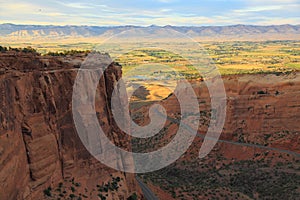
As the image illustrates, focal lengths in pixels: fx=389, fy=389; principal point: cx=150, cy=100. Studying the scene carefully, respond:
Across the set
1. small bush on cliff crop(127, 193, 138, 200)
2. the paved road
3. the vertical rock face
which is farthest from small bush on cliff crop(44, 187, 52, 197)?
A: the paved road

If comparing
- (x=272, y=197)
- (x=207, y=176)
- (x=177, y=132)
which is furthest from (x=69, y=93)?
(x=177, y=132)

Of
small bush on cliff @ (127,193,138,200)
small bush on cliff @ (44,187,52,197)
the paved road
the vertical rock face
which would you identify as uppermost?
the vertical rock face

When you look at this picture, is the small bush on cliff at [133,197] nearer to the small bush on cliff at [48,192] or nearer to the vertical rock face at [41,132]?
the vertical rock face at [41,132]

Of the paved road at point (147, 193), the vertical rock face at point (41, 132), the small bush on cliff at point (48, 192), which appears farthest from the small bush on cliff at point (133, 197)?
the small bush on cliff at point (48, 192)

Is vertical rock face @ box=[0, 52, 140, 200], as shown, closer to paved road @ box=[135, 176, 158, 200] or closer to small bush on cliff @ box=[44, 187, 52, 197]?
small bush on cliff @ box=[44, 187, 52, 197]

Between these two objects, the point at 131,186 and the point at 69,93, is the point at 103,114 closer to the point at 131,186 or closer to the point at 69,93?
the point at 69,93

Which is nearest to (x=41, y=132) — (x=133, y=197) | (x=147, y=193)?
(x=133, y=197)

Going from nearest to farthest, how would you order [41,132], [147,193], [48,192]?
[41,132]
[48,192]
[147,193]

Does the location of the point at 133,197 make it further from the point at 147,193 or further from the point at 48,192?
the point at 48,192
